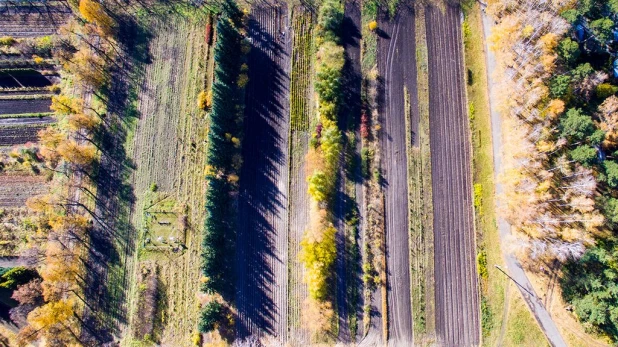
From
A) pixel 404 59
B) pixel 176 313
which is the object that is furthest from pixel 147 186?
pixel 404 59

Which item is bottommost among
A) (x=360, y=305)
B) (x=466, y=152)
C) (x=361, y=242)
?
(x=360, y=305)

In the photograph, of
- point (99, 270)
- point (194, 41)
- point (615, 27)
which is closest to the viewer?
point (615, 27)

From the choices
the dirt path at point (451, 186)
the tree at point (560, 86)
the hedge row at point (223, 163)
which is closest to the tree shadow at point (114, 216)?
the hedge row at point (223, 163)

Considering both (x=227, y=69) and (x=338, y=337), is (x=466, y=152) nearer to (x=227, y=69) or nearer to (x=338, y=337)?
(x=338, y=337)

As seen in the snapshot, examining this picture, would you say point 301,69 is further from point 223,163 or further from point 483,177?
point 483,177

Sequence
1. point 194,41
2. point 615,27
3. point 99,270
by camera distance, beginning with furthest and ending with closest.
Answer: point 194,41 < point 99,270 < point 615,27

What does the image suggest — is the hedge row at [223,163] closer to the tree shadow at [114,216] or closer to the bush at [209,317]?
the bush at [209,317]
